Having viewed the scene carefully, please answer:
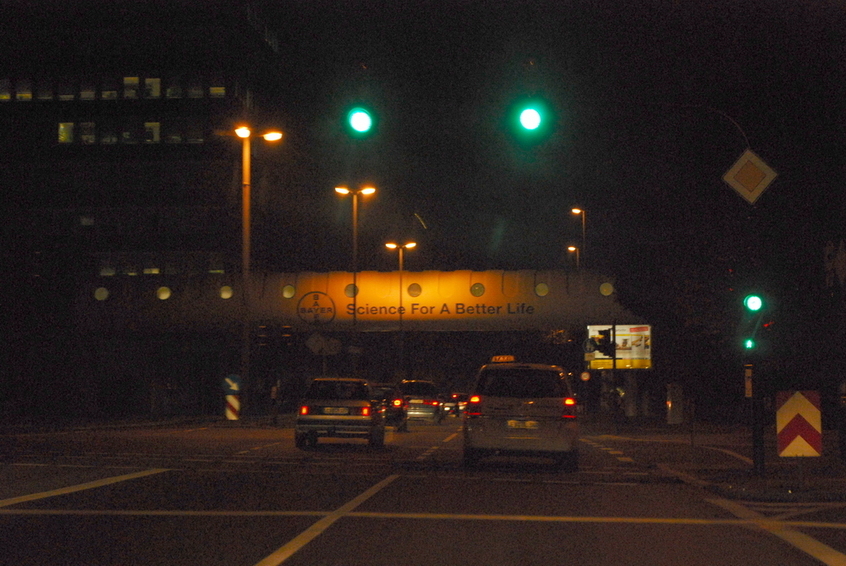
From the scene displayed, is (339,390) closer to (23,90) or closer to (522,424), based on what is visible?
(522,424)

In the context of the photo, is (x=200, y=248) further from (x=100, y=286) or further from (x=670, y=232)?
(x=670, y=232)

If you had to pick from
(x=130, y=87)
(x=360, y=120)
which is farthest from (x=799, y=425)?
(x=130, y=87)

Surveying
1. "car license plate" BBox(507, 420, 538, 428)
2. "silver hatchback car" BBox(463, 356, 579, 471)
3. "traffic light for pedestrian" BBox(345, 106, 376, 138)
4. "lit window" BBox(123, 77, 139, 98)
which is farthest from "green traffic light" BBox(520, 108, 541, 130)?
"lit window" BBox(123, 77, 139, 98)

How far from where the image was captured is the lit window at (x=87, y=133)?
66875 mm

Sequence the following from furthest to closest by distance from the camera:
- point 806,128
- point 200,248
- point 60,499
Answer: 1. point 200,248
2. point 806,128
3. point 60,499

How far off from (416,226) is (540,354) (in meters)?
13.8

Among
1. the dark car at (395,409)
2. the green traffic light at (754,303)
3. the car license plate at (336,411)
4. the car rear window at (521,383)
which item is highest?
the green traffic light at (754,303)

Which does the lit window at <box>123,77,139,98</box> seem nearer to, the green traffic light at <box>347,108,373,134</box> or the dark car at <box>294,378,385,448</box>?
the dark car at <box>294,378,385,448</box>

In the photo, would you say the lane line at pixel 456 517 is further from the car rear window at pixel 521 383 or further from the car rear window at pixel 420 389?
the car rear window at pixel 420 389

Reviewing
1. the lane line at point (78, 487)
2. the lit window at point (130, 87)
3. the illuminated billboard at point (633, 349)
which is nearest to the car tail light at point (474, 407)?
the lane line at point (78, 487)

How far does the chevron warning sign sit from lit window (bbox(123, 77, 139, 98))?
5901 centimetres

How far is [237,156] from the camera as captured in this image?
215 ft

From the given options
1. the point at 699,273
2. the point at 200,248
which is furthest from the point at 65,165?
the point at 699,273

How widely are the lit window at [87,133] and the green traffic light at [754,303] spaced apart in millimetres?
58140
